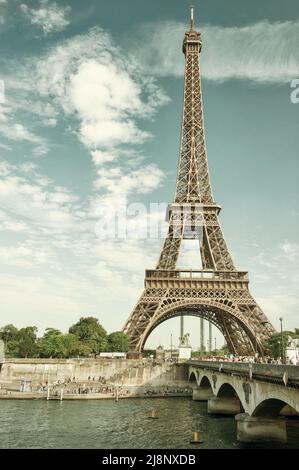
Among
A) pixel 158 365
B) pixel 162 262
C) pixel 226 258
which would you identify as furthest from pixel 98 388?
pixel 226 258

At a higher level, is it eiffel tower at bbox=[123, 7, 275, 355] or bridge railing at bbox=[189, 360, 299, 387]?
eiffel tower at bbox=[123, 7, 275, 355]

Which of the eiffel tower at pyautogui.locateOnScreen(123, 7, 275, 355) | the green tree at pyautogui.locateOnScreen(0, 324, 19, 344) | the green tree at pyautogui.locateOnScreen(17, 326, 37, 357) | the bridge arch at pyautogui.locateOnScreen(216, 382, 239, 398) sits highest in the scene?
the eiffel tower at pyautogui.locateOnScreen(123, 7, 275, 355)

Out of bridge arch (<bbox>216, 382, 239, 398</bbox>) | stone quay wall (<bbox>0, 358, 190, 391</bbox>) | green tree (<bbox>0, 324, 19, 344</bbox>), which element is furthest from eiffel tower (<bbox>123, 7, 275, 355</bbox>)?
green tree (<bbox>0, 324, 19, 344</bbox>)

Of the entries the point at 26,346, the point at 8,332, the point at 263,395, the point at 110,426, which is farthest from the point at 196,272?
the point at 8,332

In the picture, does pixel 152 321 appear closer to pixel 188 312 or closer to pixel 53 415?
pixel 188 312

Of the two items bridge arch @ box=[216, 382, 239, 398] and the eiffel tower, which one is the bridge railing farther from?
the eiffel tower

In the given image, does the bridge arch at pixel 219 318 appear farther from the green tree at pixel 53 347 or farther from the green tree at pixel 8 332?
the green tree at pixel 8 332

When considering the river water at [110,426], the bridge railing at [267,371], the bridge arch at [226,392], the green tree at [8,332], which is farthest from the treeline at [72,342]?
the bridge railing at [267,371]
